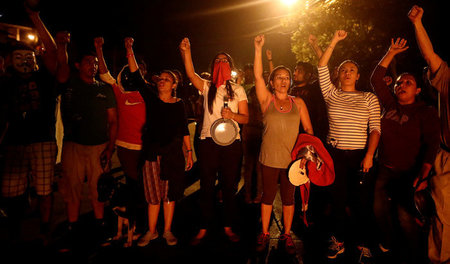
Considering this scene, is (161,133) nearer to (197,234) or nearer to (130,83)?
(130,83)

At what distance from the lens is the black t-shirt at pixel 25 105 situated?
3471mm

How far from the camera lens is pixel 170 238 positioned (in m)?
3.82

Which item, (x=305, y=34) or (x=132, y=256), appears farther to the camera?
(x=305, y=34)

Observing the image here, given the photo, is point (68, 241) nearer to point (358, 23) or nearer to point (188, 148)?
point (188, 148)

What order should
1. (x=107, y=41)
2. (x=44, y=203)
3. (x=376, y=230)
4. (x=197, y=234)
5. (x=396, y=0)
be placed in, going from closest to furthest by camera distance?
(x=44, y=203), (x=197, y=234), (x=376, y=230), (x=396, y=0), (x=107, y=41)

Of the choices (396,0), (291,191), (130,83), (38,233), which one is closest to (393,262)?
(291,191)

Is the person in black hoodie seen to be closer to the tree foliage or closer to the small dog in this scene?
the small dog

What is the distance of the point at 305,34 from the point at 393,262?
30.5 feet

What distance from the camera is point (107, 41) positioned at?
1249cm

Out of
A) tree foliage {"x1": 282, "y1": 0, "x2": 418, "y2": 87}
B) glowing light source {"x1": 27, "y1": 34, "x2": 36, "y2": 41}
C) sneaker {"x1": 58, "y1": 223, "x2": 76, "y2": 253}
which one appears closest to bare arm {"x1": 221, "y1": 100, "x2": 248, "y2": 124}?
sneaker {"x1": 58, "y1": 223, "x2": 76, "y2": 253}

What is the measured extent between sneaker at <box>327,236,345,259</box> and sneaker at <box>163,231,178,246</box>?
211 cm

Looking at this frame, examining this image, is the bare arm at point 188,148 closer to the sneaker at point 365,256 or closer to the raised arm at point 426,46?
the sneaker at point 365,256

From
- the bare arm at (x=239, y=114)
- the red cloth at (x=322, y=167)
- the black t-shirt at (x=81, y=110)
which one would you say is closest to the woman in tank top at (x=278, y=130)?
the red cloth at (x=322, y=167)

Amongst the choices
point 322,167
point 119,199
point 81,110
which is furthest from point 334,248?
point 81,110
